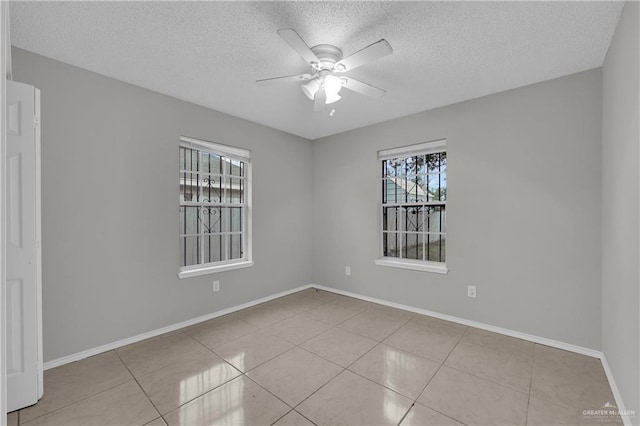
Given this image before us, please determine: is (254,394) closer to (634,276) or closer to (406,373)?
(406,373)

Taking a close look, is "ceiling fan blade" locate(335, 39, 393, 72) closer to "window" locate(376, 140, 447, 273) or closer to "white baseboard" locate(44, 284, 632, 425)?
"window" locate(376, 140, 447, 273)

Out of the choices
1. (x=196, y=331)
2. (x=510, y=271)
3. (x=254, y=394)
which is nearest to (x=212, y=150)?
(x=196, y=331)

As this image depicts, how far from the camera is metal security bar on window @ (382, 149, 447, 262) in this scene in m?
3.57

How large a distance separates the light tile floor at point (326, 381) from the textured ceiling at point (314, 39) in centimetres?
250

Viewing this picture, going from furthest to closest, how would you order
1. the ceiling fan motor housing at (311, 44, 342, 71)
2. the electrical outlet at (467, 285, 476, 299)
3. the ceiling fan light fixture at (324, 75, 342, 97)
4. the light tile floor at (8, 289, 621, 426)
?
the electrical outlet at (467, 285, 476, 299) < the ceiling fan light fixture at (324, 75, 342, 97) < the ceiling fan motor housing at (311, 44, 342, 71) < the light tile floor at (8, 289, 621, 426)

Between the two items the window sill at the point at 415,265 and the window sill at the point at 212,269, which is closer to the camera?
the window sill at the point at 212,269

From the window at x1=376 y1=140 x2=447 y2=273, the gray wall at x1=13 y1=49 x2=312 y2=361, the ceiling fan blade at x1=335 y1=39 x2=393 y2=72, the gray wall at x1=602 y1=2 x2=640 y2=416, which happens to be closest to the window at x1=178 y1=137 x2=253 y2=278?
the gray wall at x1=13 y1=49 x2=312 y2=361

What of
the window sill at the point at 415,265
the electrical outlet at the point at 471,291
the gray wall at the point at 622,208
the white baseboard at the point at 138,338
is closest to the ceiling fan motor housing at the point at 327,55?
the gray wall at the point at 622,208

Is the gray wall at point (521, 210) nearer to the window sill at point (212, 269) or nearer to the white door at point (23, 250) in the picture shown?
the window sill at point (212, 269)

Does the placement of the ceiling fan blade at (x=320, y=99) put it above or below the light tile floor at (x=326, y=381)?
above

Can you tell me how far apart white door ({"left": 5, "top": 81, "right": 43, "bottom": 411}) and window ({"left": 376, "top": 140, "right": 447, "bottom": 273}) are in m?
3.39

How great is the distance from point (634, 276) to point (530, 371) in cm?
110

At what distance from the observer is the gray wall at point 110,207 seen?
2.37 meters

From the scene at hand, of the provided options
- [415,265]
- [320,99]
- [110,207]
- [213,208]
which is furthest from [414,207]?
[110,207]
